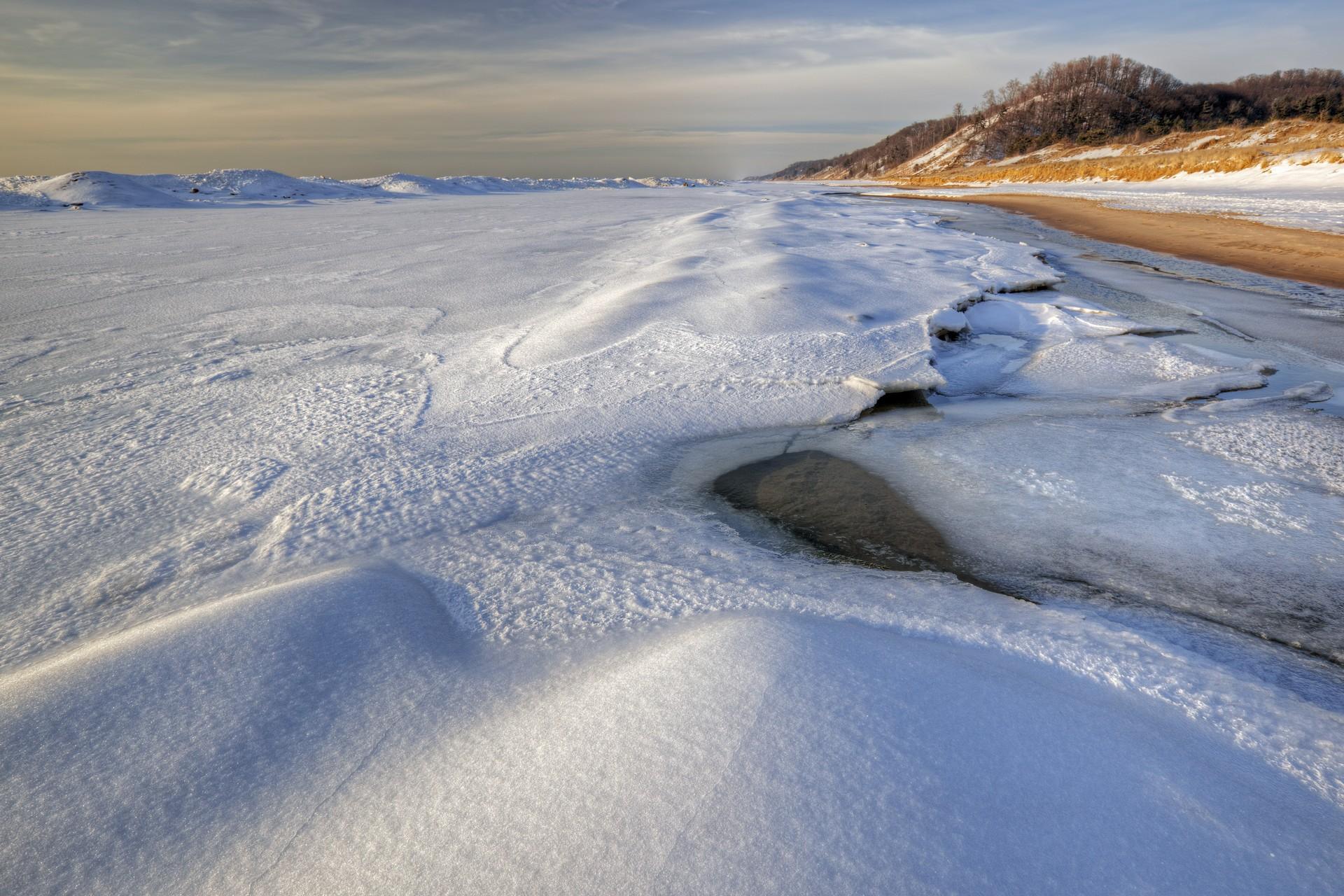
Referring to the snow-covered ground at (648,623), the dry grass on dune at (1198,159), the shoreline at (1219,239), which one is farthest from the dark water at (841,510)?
the dry grass on dune at (1198,159)

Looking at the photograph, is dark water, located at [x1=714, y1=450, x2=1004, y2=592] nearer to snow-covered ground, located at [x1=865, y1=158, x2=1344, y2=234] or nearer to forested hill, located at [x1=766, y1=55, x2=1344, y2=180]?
snow-covered ground, located at [x1=865, y1=158, x2=1344, y2=234]

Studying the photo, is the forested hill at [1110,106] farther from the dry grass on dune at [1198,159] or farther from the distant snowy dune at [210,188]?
the distant snowy dune at [210,188]

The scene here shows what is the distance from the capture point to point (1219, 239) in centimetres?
948

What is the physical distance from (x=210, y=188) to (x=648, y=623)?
30.2 meters

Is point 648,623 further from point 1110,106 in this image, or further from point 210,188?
point 1110,106

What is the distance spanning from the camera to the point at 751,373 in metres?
3.43

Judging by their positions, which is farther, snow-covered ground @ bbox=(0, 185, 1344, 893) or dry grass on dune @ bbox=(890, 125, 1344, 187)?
dry grass on dune @ bbox=(890, 125, 1344, 187)

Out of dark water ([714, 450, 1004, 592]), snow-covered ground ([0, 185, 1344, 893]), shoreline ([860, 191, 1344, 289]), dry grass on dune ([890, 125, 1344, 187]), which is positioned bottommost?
dark water ([714, 450, 1004, 592])

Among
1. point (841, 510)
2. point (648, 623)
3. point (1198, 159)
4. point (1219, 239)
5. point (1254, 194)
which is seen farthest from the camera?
point (1198, 159)

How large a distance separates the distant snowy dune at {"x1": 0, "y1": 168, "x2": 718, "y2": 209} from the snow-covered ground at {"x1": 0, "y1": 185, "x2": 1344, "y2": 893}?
20.5 metres

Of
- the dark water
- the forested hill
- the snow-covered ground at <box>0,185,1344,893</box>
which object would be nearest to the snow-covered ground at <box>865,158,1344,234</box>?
the snow-covered ground at <box>0,185,1344,893</box>

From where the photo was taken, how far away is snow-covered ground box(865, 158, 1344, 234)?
11.2 meters

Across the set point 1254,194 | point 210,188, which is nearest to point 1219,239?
point 1254,194

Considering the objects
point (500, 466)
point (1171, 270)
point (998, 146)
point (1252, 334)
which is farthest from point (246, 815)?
point (998, 146)
